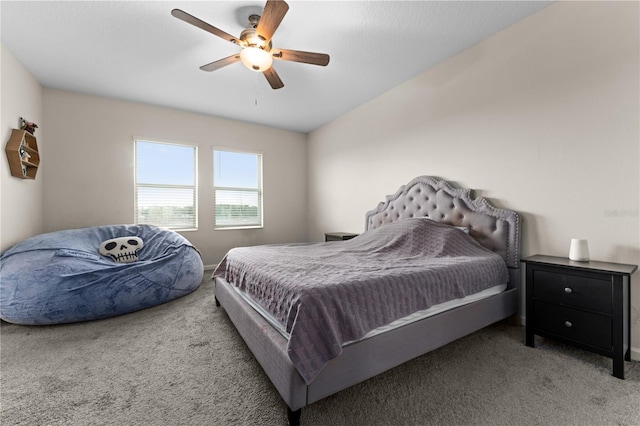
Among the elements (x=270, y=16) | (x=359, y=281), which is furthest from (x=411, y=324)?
(x=270, y=16)

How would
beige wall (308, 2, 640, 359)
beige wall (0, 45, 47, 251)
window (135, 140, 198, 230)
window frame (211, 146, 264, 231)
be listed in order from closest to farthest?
beige wall (308, 2, 640, 359), beige wall (0, 45, 47, 251), window (135, 140, 198, 230), window frame (211, 146, 264, 231)

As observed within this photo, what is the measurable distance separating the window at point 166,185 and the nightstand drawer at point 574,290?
4.53 m

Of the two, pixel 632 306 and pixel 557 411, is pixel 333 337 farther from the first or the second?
pixel 632 306

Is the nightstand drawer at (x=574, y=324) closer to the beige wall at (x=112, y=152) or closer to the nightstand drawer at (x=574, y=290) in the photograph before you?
the nightstand drawer at (x=574, y=290)

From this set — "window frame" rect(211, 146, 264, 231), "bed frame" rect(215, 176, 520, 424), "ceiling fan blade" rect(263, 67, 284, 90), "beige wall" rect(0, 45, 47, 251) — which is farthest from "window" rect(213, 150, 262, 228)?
"ceiling fan blade" rect(263, 67, 284, 90)

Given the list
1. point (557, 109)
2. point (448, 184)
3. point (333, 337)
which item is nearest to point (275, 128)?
point (448, 184)

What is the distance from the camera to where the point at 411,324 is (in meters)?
1.62

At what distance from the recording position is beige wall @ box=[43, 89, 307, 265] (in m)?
3.64

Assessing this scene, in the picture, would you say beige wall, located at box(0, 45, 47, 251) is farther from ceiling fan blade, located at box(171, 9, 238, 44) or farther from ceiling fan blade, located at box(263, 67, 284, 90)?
ceiling fan blade, located at box(263, 67, 284, 90)

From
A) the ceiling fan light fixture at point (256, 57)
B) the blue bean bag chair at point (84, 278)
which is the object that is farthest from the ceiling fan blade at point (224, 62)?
the blue bean bag chair at point (84, 278)

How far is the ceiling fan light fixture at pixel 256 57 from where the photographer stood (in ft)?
7.04

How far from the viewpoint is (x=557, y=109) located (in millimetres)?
2182

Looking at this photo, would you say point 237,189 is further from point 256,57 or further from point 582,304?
point 582,304

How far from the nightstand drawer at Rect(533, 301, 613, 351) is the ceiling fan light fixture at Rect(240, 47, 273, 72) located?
9.23 ft
